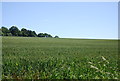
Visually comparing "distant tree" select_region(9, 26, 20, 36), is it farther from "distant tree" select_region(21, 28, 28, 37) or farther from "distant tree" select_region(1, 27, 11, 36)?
"distant tree" select_region(21, 28, 28, 37)

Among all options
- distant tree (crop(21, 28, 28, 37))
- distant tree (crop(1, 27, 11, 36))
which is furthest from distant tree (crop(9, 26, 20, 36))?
distant tree (crop(21, 28, 28, 37))

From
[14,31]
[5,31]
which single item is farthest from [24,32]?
[5,31]

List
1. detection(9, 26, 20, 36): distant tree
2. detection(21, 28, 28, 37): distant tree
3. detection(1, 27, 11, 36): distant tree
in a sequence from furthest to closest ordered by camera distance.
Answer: detection(21, 28, 28, 37): distant tree → detection(9, 26, 20, 36): distant tree → detection(1, 27, 11, 36): distant tree

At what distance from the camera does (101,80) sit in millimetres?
9742

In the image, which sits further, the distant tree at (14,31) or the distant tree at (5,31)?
the distant tree at (14,31)

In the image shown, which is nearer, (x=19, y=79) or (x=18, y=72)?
(x=19, y=79)

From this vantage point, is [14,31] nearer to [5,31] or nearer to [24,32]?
[24,32]

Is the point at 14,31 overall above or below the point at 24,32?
above

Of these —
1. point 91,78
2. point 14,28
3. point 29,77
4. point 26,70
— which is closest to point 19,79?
point 29,77

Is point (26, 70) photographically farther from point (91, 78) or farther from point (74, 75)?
point (91, 78)

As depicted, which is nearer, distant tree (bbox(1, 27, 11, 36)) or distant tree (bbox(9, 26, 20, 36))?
distant tree (bbox(1, 27, 11, 36))

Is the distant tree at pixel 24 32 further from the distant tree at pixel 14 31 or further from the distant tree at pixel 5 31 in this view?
Answer: the distant tree at pixel 5 31

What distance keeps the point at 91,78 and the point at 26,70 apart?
3531 millimetres

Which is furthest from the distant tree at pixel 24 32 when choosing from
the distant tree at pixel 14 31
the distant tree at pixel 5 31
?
the distant tree at pixel 5 31
